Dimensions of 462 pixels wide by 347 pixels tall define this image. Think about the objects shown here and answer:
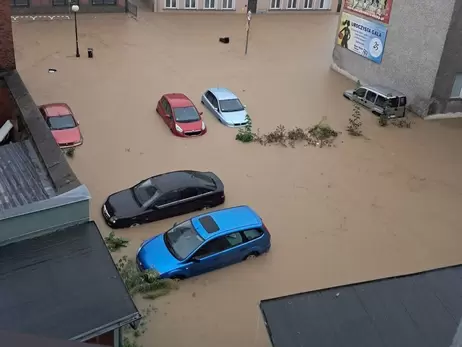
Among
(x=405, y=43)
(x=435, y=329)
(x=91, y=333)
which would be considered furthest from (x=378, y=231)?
(x=405, y=43)

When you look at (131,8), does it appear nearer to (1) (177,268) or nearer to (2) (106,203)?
(2) (106,203)

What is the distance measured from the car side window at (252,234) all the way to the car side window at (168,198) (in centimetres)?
266

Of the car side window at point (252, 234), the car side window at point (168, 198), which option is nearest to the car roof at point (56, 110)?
the car side window at point (168, 198)

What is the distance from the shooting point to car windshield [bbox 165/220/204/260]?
13460mm

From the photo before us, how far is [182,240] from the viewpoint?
13.8 metres

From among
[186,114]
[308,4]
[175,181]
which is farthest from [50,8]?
[175,181]

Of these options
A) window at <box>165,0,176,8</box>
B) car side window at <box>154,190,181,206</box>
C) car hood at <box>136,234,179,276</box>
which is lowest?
car hood at <box>136,234,179,276</box>

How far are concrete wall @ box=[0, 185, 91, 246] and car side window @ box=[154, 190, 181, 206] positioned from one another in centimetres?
491

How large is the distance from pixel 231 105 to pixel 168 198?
817 centimetres

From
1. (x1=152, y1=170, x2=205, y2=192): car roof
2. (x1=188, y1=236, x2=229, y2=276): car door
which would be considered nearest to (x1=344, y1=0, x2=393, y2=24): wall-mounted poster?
(x1=152, y1=170, x2=205, y2=192): car roof

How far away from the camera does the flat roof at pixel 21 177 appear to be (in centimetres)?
1099

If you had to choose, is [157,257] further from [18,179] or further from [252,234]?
[18,179]

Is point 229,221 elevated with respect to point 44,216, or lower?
lower

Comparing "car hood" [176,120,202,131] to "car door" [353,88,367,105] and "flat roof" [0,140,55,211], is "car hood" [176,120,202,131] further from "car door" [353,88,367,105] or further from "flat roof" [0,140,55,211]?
"flat roof" [0,140,55,211]
